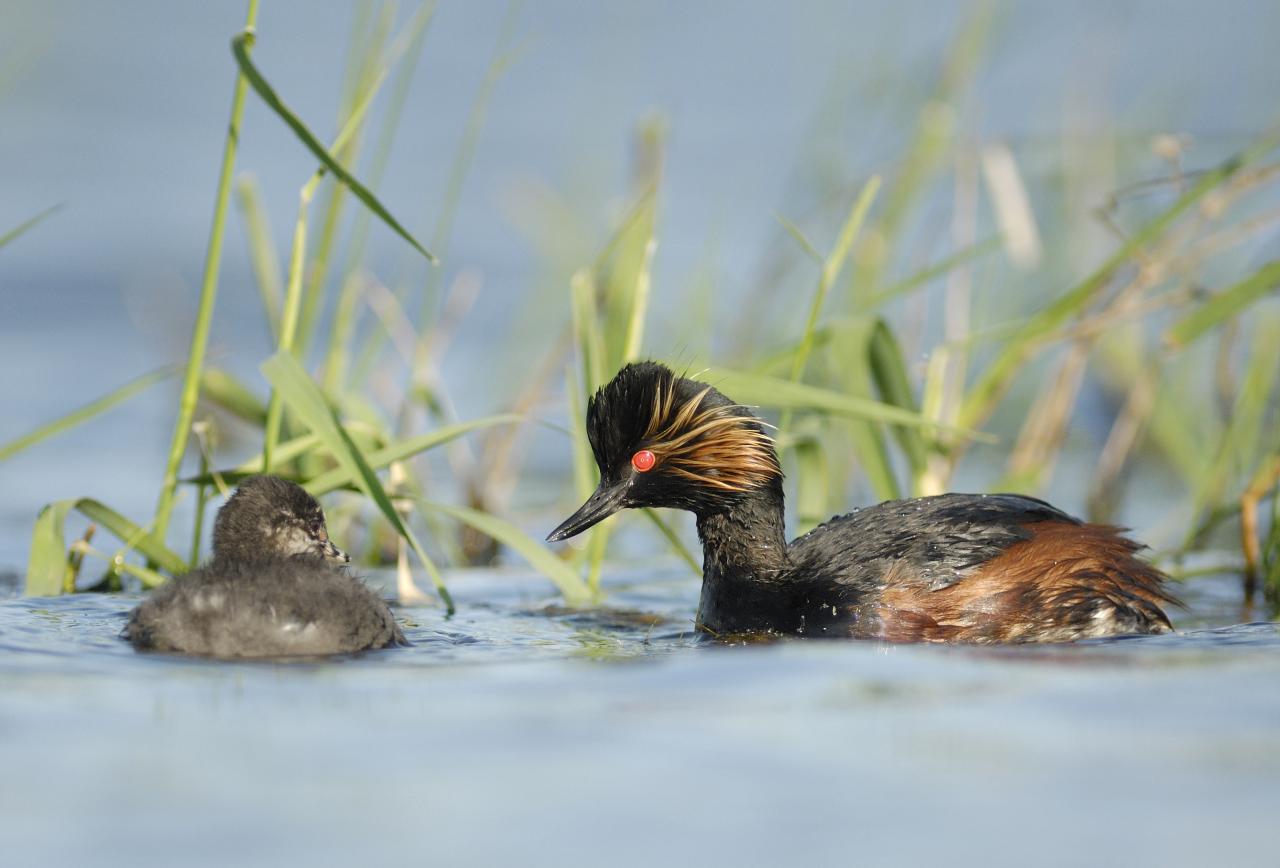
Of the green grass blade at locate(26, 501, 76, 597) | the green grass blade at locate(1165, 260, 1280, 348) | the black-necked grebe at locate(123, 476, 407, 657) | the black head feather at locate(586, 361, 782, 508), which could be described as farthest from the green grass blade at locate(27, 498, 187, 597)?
the green grass blade at locate(1165, 260, 1280, 348)

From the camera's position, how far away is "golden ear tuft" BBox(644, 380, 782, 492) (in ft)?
20.1

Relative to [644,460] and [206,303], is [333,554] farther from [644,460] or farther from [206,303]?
[644,460]

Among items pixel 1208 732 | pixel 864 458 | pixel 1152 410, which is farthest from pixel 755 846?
pixel 1152 410

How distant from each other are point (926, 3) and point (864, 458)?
11851 millimetres

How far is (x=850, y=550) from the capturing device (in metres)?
6.09

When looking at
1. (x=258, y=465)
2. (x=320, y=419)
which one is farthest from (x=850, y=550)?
(x=258, y=465)

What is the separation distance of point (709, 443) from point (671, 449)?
0.45 feet

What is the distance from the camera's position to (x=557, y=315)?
33.4 ft

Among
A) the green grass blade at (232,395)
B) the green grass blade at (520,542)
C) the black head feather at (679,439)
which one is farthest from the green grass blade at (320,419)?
the green grass blade at (232,395)

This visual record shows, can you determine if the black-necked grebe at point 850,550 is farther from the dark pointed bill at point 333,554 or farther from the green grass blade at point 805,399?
the dark pointed bill at point 333,554

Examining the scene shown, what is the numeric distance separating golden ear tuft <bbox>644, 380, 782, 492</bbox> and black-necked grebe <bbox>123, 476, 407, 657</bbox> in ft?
4.11

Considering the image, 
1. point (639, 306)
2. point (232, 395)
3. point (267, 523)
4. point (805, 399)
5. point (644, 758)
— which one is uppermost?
point (639, 306)

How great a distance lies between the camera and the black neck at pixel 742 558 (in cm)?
610

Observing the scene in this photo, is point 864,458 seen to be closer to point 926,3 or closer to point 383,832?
point 383,832
